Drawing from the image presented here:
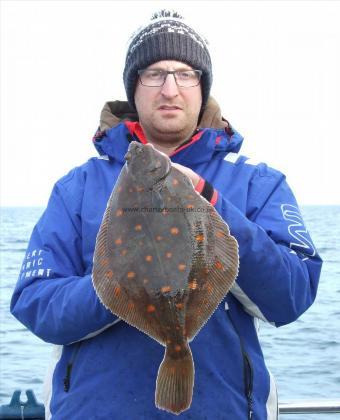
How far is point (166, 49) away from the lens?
345 centimetres

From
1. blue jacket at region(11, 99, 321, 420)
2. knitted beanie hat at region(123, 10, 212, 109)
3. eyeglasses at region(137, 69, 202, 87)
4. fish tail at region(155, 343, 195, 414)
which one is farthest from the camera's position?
knitted beanie hat at region(123, 10, 212, 109)

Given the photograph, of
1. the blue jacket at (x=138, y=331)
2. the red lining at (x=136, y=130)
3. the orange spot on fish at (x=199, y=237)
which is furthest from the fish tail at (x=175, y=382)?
the red lining at (x=136, y=130)

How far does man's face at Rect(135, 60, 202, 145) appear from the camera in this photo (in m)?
3.25

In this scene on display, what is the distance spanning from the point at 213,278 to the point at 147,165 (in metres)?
0.50

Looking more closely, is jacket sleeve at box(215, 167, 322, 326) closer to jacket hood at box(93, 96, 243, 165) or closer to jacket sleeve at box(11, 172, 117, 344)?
jacket hood at box(93, 96, 243, 165)

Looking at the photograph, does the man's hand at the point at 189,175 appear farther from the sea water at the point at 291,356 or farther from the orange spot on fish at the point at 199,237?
the sea water at the point at 291,356

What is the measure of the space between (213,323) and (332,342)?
9.26 m

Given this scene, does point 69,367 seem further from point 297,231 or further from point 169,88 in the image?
point 169,88

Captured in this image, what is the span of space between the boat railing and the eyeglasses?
1904 millimetres

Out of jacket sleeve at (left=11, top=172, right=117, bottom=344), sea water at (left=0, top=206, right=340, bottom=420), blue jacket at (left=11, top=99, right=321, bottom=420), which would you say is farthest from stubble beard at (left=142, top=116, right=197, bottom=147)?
sea water at (left=0, top=206, right=340, bottom=420)

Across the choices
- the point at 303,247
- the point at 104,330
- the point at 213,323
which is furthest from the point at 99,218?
the point at 303,247

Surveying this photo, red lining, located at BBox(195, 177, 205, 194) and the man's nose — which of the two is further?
the man's nose

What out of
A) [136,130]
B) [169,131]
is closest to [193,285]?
[169,131]

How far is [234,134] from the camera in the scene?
344cm
